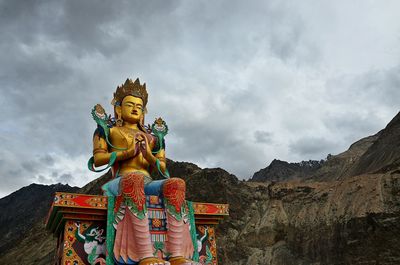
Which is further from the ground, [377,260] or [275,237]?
[275,237]

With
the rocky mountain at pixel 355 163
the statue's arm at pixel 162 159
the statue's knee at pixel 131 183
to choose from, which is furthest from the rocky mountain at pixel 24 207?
the statue's knee at pixel 131 183

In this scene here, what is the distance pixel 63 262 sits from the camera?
214 inches

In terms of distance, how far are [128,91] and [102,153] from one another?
1.51 m

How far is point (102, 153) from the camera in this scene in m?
6.77

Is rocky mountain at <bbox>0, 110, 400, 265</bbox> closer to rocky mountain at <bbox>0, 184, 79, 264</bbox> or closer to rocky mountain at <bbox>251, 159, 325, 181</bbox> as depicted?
rocky mountain at <bbox>0, 184, 79, 264</bbox>

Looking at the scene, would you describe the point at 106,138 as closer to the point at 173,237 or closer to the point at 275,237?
the point at 173,237

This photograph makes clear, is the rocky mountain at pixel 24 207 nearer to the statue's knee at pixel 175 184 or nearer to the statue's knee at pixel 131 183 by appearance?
the statue's knee at pixel 175 184

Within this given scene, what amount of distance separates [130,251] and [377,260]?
45.3 ft

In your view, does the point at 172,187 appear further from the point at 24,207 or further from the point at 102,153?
the point at 24,207

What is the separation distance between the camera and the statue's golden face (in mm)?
7539

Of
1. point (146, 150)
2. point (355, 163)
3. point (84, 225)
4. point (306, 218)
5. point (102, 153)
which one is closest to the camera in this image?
point (84, 225)

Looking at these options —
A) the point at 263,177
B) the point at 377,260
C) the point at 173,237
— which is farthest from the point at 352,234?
the point at 263,177

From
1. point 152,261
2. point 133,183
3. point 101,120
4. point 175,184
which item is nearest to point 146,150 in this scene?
point 101,120

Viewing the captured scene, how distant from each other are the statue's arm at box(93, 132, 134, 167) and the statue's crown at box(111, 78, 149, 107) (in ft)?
3.61
